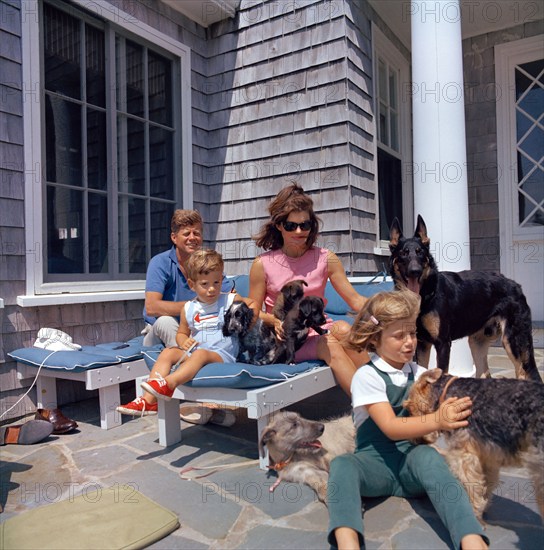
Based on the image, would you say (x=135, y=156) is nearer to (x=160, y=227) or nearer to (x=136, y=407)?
(x=160, y=227)

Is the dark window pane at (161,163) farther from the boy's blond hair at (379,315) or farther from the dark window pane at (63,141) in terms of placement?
the boy's blond hair at (379,315)

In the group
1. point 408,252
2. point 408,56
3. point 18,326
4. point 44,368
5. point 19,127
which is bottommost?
point 44,368

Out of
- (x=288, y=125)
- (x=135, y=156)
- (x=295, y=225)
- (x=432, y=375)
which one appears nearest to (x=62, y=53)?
(x=135, y=156)

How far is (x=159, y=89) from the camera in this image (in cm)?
563

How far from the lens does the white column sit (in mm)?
4418

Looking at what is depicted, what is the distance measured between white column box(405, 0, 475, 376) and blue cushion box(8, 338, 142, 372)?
2.71 metres

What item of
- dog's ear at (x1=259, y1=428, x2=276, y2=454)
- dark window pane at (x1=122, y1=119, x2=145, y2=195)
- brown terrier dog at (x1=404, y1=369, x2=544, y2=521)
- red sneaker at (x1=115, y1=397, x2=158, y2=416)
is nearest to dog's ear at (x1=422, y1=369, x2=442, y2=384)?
brown terrier dog at (x1=404, y1=369, x2=544, y2=521)

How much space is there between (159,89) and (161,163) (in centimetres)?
82

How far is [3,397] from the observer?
392 centimetres

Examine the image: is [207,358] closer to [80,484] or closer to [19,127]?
[80,484]

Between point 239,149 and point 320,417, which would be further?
point 239,149

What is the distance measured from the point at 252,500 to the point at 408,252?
1.73 meters

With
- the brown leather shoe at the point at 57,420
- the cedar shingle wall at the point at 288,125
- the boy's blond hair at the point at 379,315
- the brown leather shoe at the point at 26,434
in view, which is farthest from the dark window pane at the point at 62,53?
the boy's blond hair at the point at 379,315

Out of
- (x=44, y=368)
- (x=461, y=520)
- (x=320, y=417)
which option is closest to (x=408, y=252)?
(x=320, y=417)
